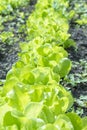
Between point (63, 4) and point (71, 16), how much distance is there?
506 mm

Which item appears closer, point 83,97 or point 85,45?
point 83,97

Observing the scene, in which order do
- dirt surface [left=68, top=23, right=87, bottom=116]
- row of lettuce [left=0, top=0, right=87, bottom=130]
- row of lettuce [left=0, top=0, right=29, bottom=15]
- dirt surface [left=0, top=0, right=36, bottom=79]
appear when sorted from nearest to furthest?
row of lettuce [left=0, top=0, right=87, bottom=130] < dirt surface [left=68, top=23, right=87, bottom=116] < dirt surface [left=0, top=0, right=36, bottom=79] < row of lettuce [left=0, top=0, right=29, bottom=15]

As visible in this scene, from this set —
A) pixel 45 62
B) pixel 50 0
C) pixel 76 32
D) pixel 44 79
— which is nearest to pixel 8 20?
pixel 50 0

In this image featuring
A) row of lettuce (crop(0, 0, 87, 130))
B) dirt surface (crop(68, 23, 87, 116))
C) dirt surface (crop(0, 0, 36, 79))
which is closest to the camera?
row of lettuce (crop(0, 0, 87, 130))

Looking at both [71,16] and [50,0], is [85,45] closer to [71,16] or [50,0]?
[71,16]

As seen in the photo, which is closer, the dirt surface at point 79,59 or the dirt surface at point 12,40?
the dirt surface at point 79,59

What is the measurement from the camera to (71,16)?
6.54m

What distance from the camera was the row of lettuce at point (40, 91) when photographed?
6.04ft

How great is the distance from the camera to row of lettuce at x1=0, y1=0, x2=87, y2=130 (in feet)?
6.04

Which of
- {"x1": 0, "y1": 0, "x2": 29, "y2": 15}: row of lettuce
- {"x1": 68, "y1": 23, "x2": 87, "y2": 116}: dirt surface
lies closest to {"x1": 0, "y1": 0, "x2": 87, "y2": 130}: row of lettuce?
{"x1": 68, "y1": 23, "x2": 87, "y2": 116}: dirt surface

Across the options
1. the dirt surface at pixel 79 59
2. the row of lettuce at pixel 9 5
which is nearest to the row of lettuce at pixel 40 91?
the dirt surface at pixel 79 59

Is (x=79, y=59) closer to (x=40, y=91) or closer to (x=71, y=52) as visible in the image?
(x=71, y=52)

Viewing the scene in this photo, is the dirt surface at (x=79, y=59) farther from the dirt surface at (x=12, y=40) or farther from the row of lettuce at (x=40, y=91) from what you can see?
the dirt surface at (x=12, y=40)

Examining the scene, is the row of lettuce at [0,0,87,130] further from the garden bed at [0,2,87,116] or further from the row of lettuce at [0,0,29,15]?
the row of lettuce at [0,0,29,15]
